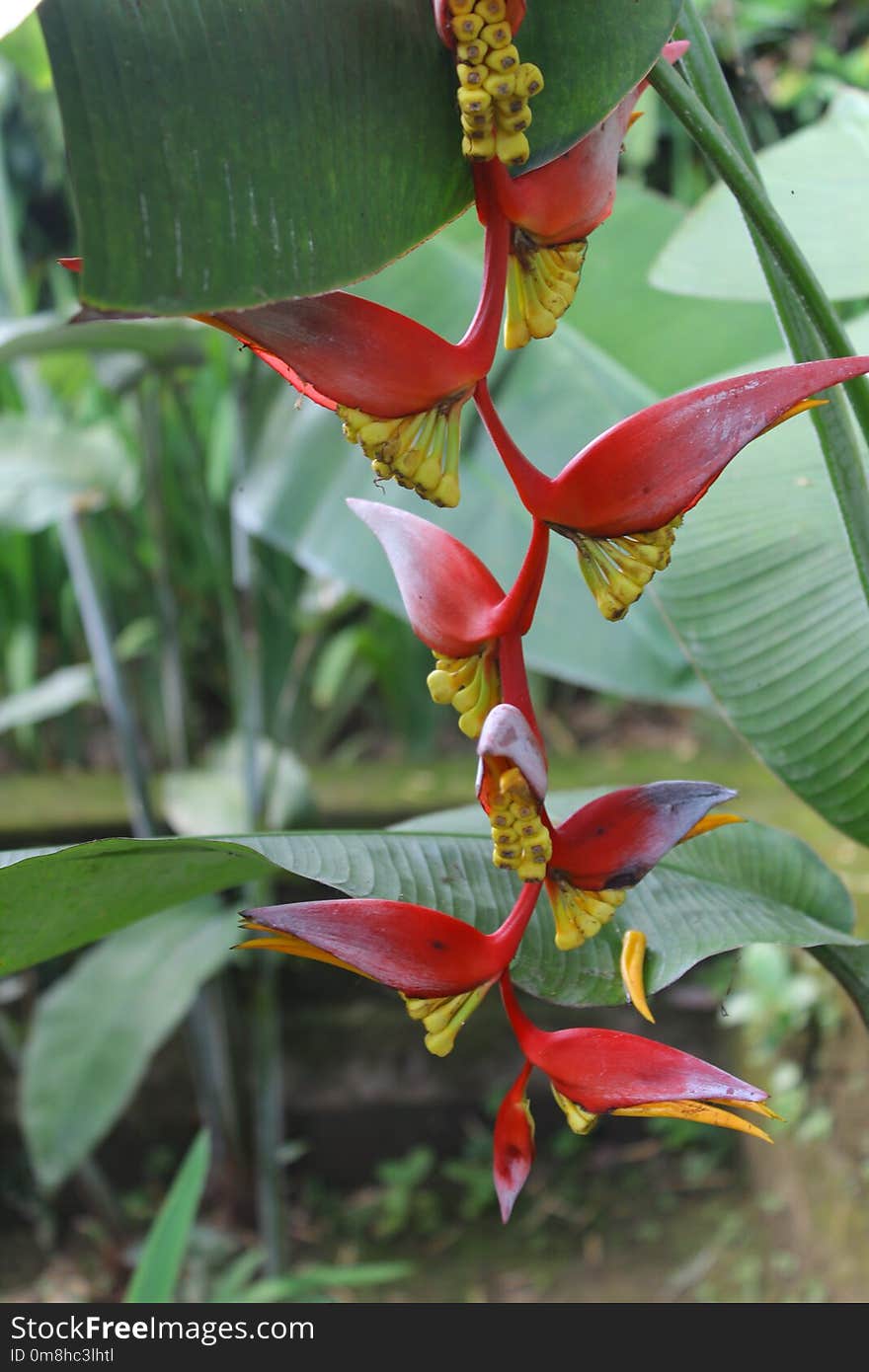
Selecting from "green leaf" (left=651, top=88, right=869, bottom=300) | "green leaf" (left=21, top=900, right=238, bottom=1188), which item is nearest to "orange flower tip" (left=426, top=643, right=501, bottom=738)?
"green leaf" (left=651, top=88, right=869, bottom=300)

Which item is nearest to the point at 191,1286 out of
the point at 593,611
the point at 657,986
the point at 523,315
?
the point at 593,611

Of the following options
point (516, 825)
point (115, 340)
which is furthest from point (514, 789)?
point (115, 340)

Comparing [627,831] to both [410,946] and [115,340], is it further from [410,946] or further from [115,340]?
[115,340]

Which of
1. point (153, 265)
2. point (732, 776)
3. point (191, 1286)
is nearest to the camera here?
point (153, 265)

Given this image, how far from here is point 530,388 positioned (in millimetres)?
710

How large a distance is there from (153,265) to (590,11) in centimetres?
10

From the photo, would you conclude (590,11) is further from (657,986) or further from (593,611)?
(593,611)

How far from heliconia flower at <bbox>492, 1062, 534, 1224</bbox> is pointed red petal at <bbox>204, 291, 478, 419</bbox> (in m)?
0.14

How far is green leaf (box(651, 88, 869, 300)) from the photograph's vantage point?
415mm

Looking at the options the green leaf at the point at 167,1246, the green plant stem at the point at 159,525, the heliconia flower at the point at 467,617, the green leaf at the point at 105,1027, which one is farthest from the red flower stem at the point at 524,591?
the green plant stem at the point at 159,525

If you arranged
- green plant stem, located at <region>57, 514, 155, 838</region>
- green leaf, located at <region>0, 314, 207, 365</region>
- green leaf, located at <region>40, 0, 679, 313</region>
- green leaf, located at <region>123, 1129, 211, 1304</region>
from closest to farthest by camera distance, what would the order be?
green leaf, located at <region>40, 0, 679, 313</region> < green leaf, located at <region>123, 1129, 211, 1304</region> < green leaf, located at <region>0, 314, 207, 365</region> < green plant stem, located at <region>57, 514, 155, 838</region>

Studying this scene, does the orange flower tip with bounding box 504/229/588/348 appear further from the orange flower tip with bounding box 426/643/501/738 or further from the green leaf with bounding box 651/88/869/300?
the green leaf with bounding box 651/88/869/300

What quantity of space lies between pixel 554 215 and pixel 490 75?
27 mm

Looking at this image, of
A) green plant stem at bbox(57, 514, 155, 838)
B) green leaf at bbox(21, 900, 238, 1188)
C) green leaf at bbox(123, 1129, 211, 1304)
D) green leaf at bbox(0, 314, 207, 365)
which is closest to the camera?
green leaf at bbox(123, 1129, 211, 1304)
